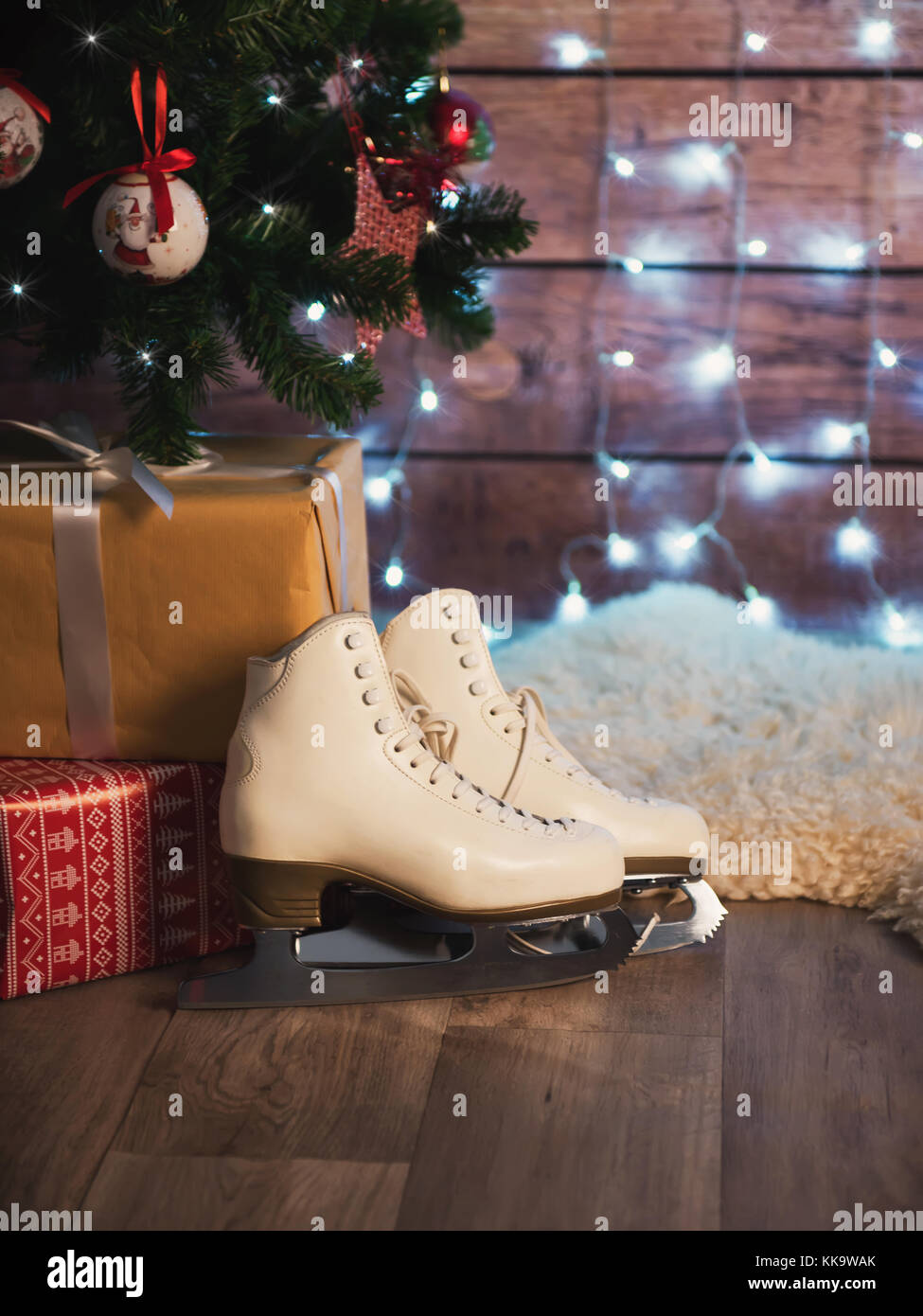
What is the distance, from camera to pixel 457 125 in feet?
4.25

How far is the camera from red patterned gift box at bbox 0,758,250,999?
3.20 ft

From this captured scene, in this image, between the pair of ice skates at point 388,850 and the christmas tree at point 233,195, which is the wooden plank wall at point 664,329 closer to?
the christmas tree at point 233,195

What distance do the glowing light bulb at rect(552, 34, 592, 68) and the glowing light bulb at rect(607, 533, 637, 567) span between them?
0.63 metres

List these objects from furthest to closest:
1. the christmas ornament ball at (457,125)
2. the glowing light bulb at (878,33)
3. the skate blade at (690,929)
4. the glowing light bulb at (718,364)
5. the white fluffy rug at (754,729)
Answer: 1. the glowing light bulb at (718,364)
2. the glowing light bulb at (878,33)
3. the christmas ornament ball at (457,125)
4. the white fluffy rug at (754,729)
5. the skate blade at (690,929)

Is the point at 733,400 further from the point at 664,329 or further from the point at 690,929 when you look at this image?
the point at 690,929

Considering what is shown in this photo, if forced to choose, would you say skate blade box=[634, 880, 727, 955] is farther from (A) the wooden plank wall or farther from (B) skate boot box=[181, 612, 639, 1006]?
(A) the wooden plank wall

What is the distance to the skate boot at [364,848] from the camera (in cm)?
94

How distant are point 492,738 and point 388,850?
158 millimetres

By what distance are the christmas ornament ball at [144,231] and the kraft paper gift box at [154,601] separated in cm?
15

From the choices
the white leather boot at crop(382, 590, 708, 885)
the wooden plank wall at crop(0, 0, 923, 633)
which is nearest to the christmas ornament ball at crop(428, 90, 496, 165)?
the wooden plank wall at crop(0, 0, 923, 633)

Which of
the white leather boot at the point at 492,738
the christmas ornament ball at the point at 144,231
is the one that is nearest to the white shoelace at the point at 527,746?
the white leather boot at the point at 492,738

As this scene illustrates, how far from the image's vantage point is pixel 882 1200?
774 millimetres

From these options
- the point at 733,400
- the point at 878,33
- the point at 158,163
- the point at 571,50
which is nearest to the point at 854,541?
the point at 733,400
